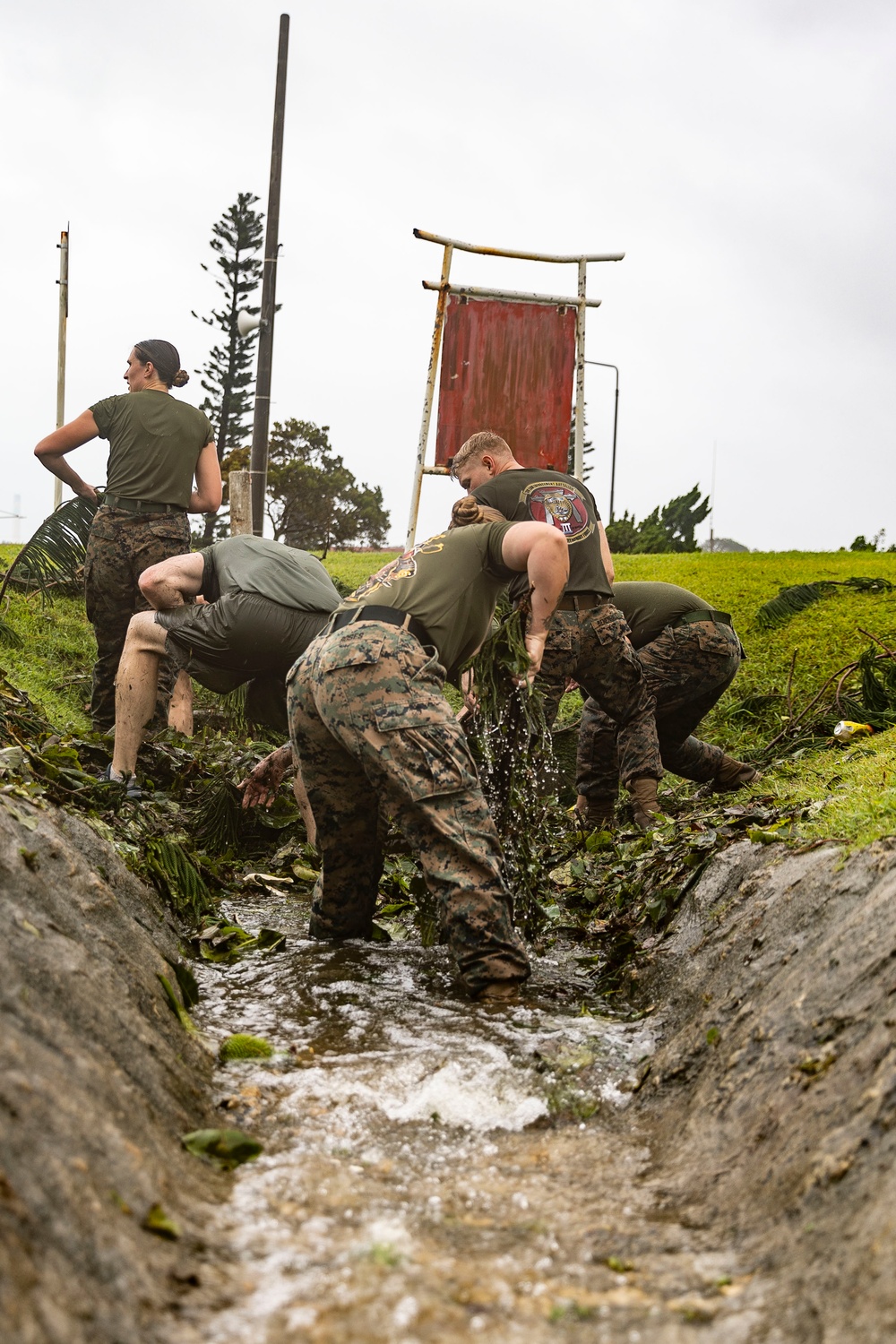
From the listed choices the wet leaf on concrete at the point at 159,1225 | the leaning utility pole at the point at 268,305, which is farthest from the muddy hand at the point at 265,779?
the leaning utility pole at the point at 268,305

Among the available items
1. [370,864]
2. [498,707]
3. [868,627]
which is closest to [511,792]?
[498,707]

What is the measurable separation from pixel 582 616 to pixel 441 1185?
12.7 feet

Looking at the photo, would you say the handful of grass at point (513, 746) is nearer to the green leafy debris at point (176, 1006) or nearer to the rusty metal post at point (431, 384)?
the green leafy debris at point (176, 1006)

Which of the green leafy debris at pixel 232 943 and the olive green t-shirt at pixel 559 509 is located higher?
the olive green t-shirt at pixel 559 509

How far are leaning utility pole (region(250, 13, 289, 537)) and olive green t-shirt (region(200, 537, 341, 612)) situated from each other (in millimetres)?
5795

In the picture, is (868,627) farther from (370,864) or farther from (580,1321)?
(580,1321)

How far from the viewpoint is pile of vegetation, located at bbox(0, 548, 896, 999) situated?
167 inches

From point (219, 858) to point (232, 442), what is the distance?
30.0 meters

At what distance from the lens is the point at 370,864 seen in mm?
4484

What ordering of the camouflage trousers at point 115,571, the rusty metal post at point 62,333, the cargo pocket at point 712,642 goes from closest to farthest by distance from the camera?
the cargo pocket at point 712,642 < the camouflage trousers at point 115,571 < the rusty metal post at point 62,333

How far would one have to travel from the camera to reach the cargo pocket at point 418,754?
3713mm

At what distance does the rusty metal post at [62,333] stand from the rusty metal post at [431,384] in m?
7.33

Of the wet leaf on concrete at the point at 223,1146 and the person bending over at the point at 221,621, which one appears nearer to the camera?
the wet leaf on concrete at the point at 223,1146

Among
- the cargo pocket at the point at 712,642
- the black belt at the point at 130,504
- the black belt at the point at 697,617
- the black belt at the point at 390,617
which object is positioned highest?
the black belt at the point at 130,504
